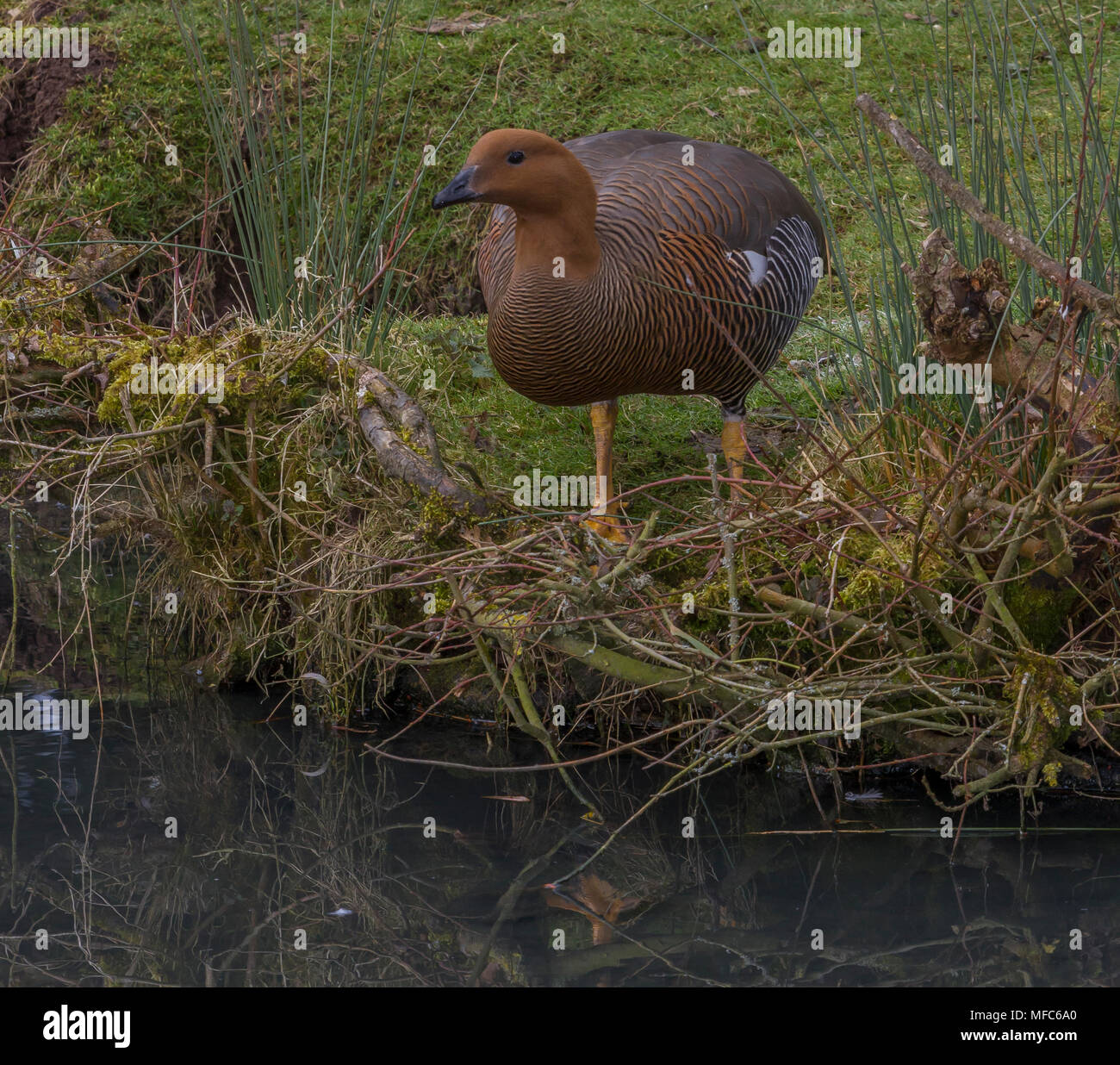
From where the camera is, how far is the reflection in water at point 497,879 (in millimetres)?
2682

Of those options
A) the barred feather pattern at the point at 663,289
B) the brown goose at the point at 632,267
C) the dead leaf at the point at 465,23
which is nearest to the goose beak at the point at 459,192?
the brown goose at the point at 632,267

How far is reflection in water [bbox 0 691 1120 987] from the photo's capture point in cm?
268

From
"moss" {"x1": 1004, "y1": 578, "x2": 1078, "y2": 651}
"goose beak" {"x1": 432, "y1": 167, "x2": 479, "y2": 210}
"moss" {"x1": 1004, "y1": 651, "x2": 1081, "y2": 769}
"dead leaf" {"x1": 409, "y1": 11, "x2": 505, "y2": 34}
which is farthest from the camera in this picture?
"dead leaf" {"x1": 409, "y1": 11, "x2": 505, "y2": 34}

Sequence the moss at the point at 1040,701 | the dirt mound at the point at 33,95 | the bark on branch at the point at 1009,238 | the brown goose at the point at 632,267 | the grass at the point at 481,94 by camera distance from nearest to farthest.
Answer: the bark on branch at the point at 1009,238 < the moss at the point at 1040,701 < the brown goose at the point at 632,267 < the grass at the point at 481,94 < the dirt mound at the point at 33,95

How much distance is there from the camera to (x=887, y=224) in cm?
387

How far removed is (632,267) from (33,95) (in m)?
4.37

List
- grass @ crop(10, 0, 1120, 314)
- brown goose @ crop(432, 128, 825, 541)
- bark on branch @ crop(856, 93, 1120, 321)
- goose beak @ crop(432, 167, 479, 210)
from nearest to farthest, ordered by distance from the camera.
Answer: bark on branch @ crop(856, 93, 1120, 321) < goose beak @ crop(432, 167, 479, 210) < brown goose @ crop(432, 128, 825, 541) < grass @ crop(10, 0, 1120, 314)

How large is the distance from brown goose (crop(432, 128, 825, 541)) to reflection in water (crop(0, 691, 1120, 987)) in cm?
88

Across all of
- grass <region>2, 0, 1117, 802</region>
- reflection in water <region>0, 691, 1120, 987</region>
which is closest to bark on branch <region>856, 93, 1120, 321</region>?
grass <region>2, 0, 1117, 802</region>

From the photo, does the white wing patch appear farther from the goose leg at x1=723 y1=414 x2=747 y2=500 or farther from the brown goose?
the goose leg at x1=723 y1=414 x2=747 y2=500

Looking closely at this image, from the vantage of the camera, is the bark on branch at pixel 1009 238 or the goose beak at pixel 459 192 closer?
the bark on branch at pixel 1009 238

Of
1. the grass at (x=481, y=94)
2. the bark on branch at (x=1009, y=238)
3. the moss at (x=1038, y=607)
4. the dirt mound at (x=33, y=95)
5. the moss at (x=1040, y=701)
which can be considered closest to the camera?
Result: the bark on branch at (x=1009, y=238)

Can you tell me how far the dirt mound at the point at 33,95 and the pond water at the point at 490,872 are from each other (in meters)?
4.00

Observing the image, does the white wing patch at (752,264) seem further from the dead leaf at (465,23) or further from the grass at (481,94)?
the dead leaf at (465,23)
